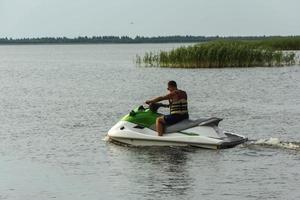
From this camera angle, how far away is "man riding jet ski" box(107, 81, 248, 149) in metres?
18.9

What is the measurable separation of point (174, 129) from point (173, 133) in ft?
0.37

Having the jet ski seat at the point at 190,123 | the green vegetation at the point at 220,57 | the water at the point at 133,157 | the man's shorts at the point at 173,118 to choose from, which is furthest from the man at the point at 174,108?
the green vegetation at the point at 220,57

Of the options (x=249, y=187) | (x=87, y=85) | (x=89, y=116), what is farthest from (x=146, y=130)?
(x=87, y=85)

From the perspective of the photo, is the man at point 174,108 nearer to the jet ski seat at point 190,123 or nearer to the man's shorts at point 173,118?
the man's shorts at point 173,118

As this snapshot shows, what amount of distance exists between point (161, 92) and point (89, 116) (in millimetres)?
13796

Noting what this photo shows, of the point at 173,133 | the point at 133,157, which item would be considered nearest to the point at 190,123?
the point at 173,133

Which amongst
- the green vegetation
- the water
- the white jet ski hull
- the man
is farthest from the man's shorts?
the green vegetation

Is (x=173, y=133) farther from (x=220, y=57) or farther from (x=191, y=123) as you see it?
(x=220, y=57)

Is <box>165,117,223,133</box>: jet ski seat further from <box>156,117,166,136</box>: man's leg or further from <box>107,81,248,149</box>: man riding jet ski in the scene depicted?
<box>156,117,166,136</box>: man's leg

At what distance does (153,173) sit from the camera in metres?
16.3

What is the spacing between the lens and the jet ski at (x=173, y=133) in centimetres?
1892

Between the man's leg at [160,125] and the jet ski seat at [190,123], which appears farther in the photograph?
the man's leg at [160,125]

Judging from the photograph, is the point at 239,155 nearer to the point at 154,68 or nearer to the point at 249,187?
the point at 249,187

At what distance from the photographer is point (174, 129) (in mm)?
19203
